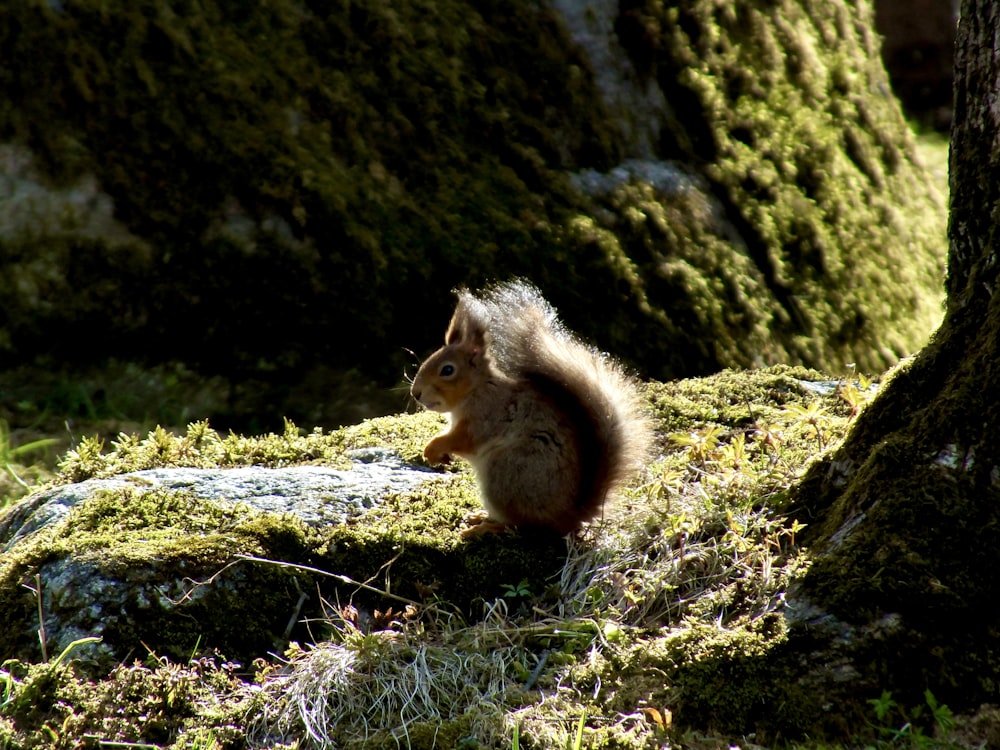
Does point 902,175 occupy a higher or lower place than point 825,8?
lower

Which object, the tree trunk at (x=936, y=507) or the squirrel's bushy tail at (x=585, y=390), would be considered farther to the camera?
the squirrel's bushy tail at (x=585, y=390)

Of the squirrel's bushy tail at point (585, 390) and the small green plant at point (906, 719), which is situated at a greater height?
the squirrel's bushy tail at point (585, 390)

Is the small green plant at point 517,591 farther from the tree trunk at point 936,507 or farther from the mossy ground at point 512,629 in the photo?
the tree trunk at point 936,507

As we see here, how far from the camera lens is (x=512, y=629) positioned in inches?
115

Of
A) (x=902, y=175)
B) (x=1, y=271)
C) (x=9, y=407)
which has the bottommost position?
(x=9, y=407)

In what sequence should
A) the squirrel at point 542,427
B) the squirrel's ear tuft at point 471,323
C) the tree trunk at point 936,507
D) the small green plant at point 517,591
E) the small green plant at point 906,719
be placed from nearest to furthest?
the small green plant at point 906,719, the tree trunk at point 936,507, the small green plant at point 517,591, the squirrel at point 542,427, the squirrel's ear tuft at point 471,323

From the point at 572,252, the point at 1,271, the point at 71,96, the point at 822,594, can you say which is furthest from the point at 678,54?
the point at 822,594

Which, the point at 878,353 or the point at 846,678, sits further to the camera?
the point at 878,353

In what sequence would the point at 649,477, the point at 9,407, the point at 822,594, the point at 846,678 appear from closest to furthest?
the point at 846,678 → the point at 822,594 → the point at 649,477 → the point at 9,407

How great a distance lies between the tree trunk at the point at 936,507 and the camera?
249 centimetres

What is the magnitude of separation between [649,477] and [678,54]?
3.45m

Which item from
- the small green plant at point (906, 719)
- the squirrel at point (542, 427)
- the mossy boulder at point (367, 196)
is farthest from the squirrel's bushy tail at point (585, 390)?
the mossy boulder at point (367, 196)

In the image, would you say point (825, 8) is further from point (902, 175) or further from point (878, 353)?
point (878, 353)

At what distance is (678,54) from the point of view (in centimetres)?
618
